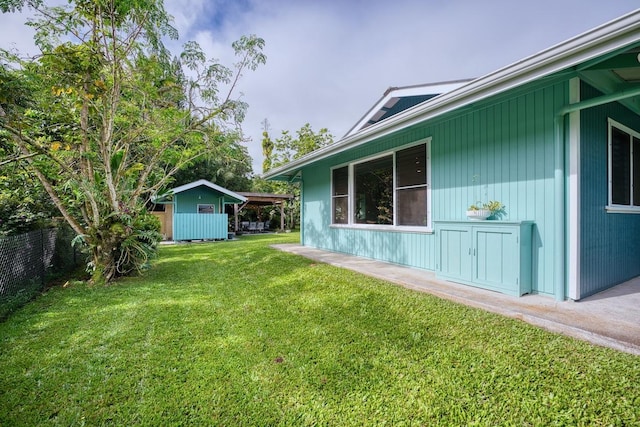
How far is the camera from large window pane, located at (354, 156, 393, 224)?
18.4ft

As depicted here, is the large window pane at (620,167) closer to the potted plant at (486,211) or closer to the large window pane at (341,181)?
the potted plant at (486,211)

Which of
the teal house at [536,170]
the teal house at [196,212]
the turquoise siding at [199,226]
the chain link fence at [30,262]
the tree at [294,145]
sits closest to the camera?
the teal house at [536,170]

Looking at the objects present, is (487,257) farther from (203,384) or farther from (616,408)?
(203,384)

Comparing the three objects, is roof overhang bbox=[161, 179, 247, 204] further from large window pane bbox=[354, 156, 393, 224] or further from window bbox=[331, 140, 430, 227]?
large window pane bbox=[354, 156, 393, 224]

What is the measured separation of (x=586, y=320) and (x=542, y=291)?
0.79 m

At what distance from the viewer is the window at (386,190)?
496 cm

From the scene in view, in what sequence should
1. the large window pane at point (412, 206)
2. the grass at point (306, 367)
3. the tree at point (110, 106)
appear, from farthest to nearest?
1. the large window pane at point (412, 206)
2. the tree at point (110, 106)
3. the grass at point (306, 367)

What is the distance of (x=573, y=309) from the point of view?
2816 mm

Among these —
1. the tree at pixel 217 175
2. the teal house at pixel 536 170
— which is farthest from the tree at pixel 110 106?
the tree at pixel 217 175

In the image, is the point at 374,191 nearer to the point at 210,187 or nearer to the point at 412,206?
the point at 412,206

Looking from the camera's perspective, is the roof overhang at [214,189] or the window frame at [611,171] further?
the roof overhang at [214,189]

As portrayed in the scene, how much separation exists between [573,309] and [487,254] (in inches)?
37.2

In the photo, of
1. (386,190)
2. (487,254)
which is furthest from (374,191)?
(487,254)

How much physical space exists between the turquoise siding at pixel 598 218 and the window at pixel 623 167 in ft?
0.48
